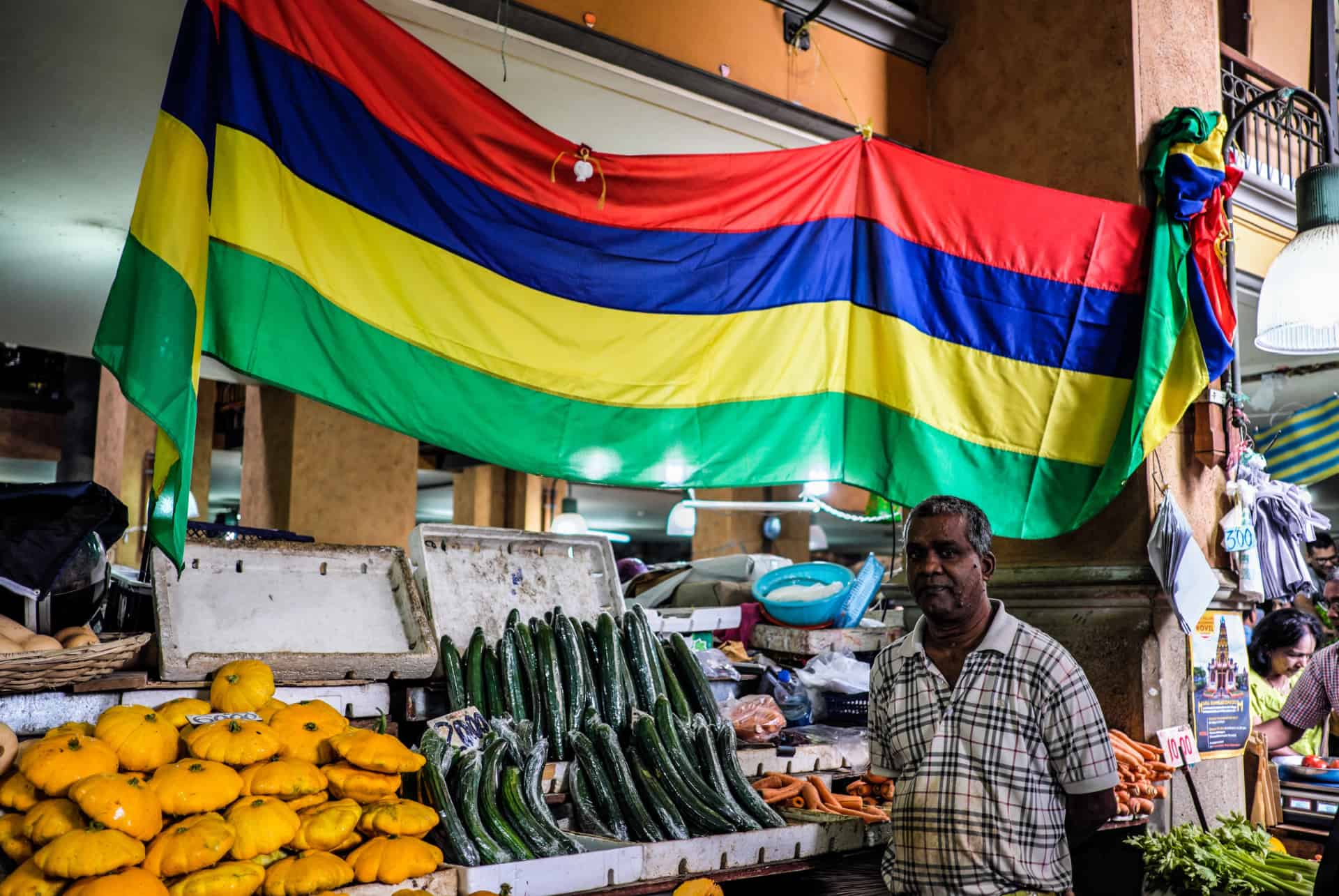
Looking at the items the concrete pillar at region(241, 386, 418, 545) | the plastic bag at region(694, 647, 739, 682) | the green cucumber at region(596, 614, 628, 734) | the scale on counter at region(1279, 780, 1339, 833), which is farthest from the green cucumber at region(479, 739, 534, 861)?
the concrete pillar at region(241, 386, 418, 545)

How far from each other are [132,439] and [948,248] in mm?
11682

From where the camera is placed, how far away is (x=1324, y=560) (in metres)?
8.70

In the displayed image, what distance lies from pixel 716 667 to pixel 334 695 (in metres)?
1.61

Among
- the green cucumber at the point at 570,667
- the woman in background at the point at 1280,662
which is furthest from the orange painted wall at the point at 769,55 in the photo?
the woman in background at the point at 1280,662

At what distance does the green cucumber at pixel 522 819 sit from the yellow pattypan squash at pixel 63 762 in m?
1.05

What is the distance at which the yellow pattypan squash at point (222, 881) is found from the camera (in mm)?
2307

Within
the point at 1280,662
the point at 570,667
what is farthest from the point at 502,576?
the point at 1280,662

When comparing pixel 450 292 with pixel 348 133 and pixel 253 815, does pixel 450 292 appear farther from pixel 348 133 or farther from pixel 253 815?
pixel 253 815

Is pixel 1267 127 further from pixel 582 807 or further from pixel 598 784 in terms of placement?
pixel 582 807

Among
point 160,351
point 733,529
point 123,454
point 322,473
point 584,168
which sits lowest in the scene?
point 733,529

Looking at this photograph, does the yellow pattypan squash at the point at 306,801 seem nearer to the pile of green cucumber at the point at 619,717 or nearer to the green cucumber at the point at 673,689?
the pile of green cucumber at the point at 619,717

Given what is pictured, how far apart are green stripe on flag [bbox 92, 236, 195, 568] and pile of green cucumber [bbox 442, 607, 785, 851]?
49.3 inches

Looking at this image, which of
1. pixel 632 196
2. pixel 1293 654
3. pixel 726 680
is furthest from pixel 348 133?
pixel 1293 654

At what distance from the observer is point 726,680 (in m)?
4.29
